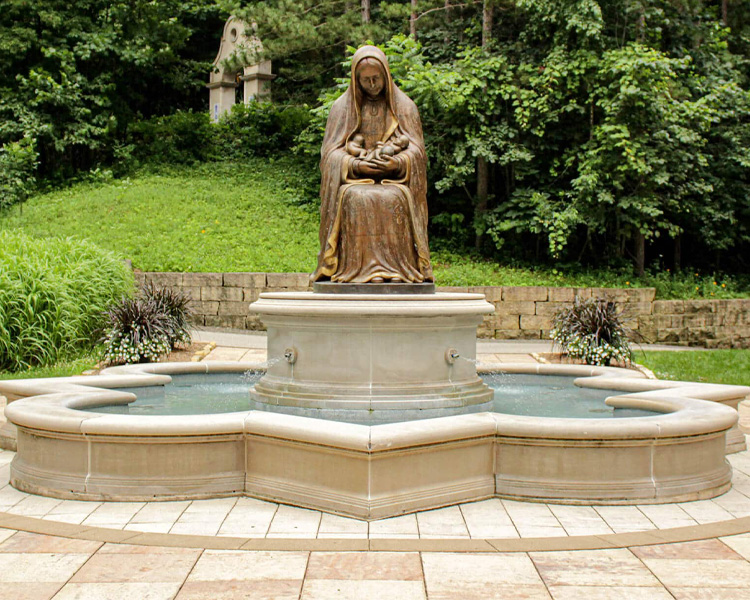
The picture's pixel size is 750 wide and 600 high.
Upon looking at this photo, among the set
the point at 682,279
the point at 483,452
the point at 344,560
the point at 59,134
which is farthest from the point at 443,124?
the point at 344,560

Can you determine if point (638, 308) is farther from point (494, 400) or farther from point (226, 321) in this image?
point (494, 400)

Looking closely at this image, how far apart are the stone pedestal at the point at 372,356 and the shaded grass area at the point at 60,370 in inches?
196

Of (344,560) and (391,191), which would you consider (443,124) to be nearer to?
(391,191)

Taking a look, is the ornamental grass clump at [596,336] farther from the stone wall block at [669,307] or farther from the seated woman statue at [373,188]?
the seated woman statue at [373,188]

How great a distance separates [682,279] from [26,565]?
57.0 feet

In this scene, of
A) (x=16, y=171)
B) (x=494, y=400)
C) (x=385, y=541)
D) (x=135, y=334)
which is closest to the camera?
(x=385, y=541)

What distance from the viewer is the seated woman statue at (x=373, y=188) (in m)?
6.66

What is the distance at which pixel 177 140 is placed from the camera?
2455 cm

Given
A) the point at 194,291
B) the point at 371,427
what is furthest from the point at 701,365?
the point at 371,427

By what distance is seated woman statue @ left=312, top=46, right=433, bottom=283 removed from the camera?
666cm

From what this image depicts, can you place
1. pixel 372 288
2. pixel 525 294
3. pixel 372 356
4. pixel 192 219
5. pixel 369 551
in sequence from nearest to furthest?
1. pixel 369 551
2. pixel 372 356
3. pixel 372 288
4. pixel 525 294
5. pixel 192 219

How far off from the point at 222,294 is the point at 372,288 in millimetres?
9319

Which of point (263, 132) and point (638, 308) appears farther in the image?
point (263, 132)

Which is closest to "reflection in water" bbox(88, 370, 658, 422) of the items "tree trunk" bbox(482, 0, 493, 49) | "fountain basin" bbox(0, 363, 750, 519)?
"fountain basin" bbox(0, 363, 750, 519)
